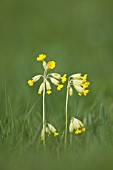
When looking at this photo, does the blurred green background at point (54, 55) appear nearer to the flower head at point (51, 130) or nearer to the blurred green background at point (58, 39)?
the blurred green background at point (58, 39)

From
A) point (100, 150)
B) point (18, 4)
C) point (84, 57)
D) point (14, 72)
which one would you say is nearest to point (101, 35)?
point (84, 57)

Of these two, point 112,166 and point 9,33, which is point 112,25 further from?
point 112,166

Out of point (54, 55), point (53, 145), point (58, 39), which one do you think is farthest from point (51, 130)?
point (58, 39)

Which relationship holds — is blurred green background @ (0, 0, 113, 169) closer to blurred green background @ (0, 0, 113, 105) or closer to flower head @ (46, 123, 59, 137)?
blurred green background @ (0, 0, 113, 105)

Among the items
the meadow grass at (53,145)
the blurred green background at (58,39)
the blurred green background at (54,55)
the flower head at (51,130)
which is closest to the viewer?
the meadow grass at (53,145)

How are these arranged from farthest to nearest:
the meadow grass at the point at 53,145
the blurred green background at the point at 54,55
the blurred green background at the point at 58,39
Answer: the blurred green background at the point at 58,39, the blurred green background at the point at 54,55, the meadow grass at the point at 53,145

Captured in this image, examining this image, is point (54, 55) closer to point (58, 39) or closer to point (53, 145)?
point (58, 39)

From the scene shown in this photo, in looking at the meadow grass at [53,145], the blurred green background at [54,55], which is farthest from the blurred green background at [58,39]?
the meadow grass at [53,145]

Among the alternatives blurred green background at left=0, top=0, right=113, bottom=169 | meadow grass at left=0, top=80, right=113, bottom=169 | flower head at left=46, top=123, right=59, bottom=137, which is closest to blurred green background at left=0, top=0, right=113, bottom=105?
blurred green background at left=0, top=0, right=113, bottom=169
